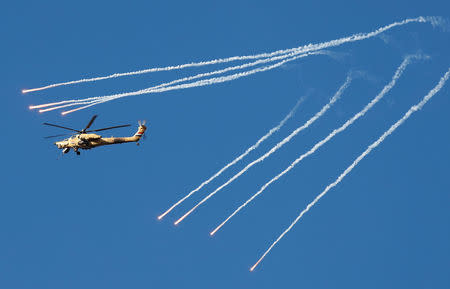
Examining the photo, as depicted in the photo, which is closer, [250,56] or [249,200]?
[250,56]

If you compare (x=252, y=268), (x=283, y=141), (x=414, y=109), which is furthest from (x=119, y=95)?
(x=414, y=109)

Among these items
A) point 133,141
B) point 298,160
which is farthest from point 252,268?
point 133,141

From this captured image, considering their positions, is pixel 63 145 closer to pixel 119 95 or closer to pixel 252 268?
pixel 119 95

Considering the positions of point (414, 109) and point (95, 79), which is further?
point (95, 79)

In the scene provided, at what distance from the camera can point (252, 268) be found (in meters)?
45.4

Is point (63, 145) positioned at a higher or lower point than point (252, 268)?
higher

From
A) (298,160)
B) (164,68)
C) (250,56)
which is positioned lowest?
(298,160)

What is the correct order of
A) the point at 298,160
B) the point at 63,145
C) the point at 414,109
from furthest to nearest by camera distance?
the point at 63,145 < the point at 298,160 < the point at 414,109

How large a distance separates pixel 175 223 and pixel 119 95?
8.42 meters

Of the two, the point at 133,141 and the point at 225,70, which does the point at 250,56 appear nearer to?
the point at 225,70

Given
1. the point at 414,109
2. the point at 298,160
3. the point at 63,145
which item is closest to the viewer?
the point at 414,109

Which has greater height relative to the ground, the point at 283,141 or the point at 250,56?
the point at 250,56

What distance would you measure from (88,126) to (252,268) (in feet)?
44.5

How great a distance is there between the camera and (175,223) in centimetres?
4425
